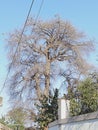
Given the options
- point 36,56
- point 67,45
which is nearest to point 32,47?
point 36,56

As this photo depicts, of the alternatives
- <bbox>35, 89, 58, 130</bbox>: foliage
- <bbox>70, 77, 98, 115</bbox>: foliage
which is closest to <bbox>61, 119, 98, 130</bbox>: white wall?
<bbox>70, 77, 98, 115</bbox>: foliage

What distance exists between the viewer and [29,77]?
34438mm

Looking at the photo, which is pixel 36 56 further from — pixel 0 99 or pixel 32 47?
pixel 0 99

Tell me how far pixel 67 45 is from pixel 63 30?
1482mm

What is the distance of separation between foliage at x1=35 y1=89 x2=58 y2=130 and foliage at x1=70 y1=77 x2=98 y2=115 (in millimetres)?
8506

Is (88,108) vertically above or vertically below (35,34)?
below

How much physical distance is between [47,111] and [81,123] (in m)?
A: 13.0

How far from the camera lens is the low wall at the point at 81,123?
12.1 m

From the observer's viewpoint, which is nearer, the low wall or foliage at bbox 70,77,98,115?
the low wall

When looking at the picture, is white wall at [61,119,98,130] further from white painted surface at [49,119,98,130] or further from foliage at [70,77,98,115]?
foliage at [70,77,98,115]

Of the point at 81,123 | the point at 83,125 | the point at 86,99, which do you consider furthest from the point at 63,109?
the point at 83,125

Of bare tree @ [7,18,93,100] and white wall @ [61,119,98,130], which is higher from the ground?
bare tree @ [7,18,93,100]

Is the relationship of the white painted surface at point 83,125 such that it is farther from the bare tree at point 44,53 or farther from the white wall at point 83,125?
the bare tree at point 44,53

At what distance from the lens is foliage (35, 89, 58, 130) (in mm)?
25797
